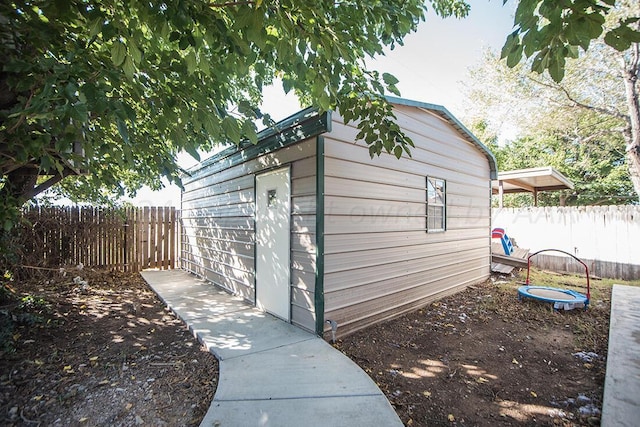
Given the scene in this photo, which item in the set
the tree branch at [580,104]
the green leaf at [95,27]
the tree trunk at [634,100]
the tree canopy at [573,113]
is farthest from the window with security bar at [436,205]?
the tree branch at [580,104]

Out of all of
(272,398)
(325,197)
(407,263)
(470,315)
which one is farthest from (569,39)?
(470,315)

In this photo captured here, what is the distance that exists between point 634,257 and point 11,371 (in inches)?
480

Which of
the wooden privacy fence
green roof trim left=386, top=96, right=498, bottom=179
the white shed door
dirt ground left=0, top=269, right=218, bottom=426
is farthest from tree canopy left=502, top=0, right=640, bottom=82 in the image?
the wooden privacy fence

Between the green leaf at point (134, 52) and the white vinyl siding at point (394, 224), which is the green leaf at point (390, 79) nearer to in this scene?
the white vinyl siding at point (394, 224)

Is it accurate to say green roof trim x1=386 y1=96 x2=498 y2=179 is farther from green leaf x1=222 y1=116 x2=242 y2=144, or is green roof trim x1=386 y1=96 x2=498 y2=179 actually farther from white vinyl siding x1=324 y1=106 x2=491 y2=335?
green leaf x1=222 y1=116 x2=242 y2=144

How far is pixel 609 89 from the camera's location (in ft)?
33.7

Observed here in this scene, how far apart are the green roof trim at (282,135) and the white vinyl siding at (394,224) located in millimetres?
246

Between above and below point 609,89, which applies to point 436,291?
below

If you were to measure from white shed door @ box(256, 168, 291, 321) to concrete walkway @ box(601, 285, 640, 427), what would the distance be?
3282 mm

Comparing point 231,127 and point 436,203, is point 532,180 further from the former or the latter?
point 231,127

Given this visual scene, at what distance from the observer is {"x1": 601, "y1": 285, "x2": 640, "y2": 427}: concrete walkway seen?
7.21 feet

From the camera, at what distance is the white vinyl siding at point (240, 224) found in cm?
380

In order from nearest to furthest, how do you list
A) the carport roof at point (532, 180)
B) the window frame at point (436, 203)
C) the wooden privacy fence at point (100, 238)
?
the window frame at point (436, 203) → the wooden privacy fence at point (100, 238) → the carport roof at point (532, 180)

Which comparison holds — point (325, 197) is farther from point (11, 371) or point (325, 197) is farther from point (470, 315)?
point (11, 371)
